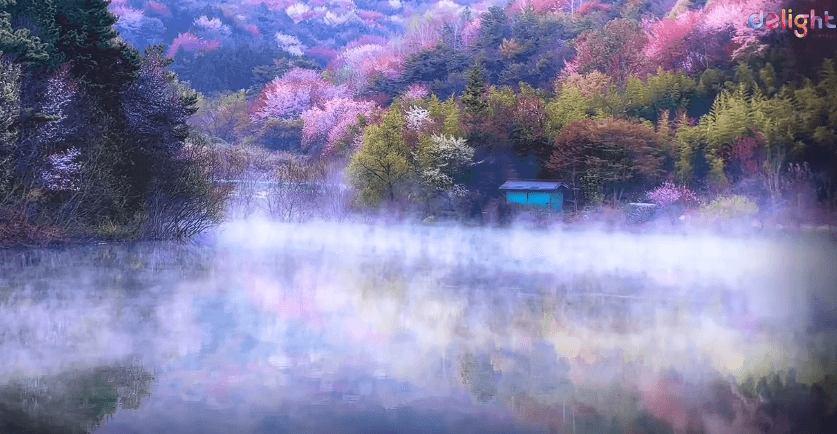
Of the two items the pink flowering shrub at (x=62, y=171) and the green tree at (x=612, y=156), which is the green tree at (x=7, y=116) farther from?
the green tree at (x=612, y=156)

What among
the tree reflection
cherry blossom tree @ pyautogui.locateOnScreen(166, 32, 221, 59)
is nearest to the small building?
the tree reflection

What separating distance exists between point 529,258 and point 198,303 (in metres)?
5.95

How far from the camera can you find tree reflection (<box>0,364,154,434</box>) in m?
4.54

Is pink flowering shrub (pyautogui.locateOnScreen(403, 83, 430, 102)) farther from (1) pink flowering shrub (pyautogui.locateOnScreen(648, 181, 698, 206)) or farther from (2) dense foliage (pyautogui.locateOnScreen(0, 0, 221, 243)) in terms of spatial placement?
(2) dense foliage (pyautogui.locateOnScreen(0, 0, 221, 243))

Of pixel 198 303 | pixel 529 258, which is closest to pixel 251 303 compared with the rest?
pixel 198 303

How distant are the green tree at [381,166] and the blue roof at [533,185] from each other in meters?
2.86

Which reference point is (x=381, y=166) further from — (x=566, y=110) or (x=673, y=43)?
(x=673, y=43)

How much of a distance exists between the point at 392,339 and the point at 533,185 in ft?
50.4

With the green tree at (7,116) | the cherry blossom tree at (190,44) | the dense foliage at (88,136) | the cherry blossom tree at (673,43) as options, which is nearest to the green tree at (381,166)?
the dense foliage at (88,136)

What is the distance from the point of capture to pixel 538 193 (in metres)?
21.8

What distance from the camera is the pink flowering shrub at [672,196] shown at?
20781 mm

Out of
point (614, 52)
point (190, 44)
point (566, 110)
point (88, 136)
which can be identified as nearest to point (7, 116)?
point (88, 136)

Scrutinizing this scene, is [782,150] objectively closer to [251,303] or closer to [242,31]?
[251,303]

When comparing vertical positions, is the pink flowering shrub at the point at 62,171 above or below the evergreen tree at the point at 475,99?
below
